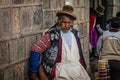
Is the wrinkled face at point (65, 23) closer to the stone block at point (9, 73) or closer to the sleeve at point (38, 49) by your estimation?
the sleeve at point (38, 49)

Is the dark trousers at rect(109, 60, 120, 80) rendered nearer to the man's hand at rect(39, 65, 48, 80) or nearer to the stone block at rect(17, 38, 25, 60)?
the man's hand at rect(39, 65, 48, 80)

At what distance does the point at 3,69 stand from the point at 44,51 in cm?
59

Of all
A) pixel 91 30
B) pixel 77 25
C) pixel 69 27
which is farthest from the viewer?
pixel 91 30

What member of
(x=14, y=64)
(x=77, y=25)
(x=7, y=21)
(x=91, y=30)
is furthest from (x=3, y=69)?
(x=91, y=30)

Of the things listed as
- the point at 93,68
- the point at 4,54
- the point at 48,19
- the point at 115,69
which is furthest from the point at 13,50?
the point at 93,68

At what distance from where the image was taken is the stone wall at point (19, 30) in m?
4.90

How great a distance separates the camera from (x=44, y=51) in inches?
200

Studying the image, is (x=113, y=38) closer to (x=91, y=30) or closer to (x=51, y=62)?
(x=51, y=62)

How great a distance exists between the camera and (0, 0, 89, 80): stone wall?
16.1 feet

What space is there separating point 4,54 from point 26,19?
764mm

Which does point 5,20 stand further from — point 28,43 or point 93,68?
point 93,68

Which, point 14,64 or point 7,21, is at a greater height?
point 7,21

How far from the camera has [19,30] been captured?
5.27 meters

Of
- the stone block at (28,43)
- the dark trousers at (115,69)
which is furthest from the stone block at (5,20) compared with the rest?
Answer: the dark trousers at (115,69)
